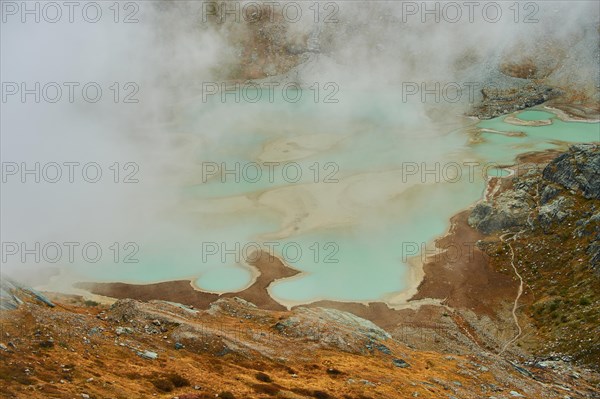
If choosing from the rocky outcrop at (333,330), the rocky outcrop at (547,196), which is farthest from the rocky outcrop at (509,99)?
the rocky outcrop at (333,330)

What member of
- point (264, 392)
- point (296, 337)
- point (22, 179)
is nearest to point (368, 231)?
point (296, 337)

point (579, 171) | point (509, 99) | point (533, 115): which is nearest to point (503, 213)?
point (579, 171)

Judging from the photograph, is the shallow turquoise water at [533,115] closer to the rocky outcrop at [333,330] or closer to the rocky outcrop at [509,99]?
the rocky outcrop at [509,99]

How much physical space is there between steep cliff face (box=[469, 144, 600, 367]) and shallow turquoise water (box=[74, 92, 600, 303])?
11122 mm

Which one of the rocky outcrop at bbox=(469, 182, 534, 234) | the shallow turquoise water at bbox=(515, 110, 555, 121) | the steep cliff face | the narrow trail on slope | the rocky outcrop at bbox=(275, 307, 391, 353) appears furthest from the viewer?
the shallow turquoise water at bbox=(515, 110, 555, 121)

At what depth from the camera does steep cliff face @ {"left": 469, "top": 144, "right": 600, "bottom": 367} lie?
81000 millimetres

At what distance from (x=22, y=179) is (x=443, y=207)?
336ft

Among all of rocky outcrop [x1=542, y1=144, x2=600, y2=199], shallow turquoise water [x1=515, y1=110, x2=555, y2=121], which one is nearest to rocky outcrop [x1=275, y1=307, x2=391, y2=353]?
rocky outcrop [x1=542, y1=144, x2=600, y2=199]

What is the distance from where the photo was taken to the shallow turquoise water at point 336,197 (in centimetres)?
10656

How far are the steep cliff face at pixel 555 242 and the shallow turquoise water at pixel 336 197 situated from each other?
11122 millimetres

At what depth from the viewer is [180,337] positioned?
64938mm

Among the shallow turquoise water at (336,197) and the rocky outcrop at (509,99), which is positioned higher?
the rocky outcrop at (509,99)

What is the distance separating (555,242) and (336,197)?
160 feet

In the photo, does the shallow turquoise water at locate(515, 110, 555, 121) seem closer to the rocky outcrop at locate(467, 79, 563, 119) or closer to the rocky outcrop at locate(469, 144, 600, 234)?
the rocky outcrop at locate(467, 79, 563, 119)
